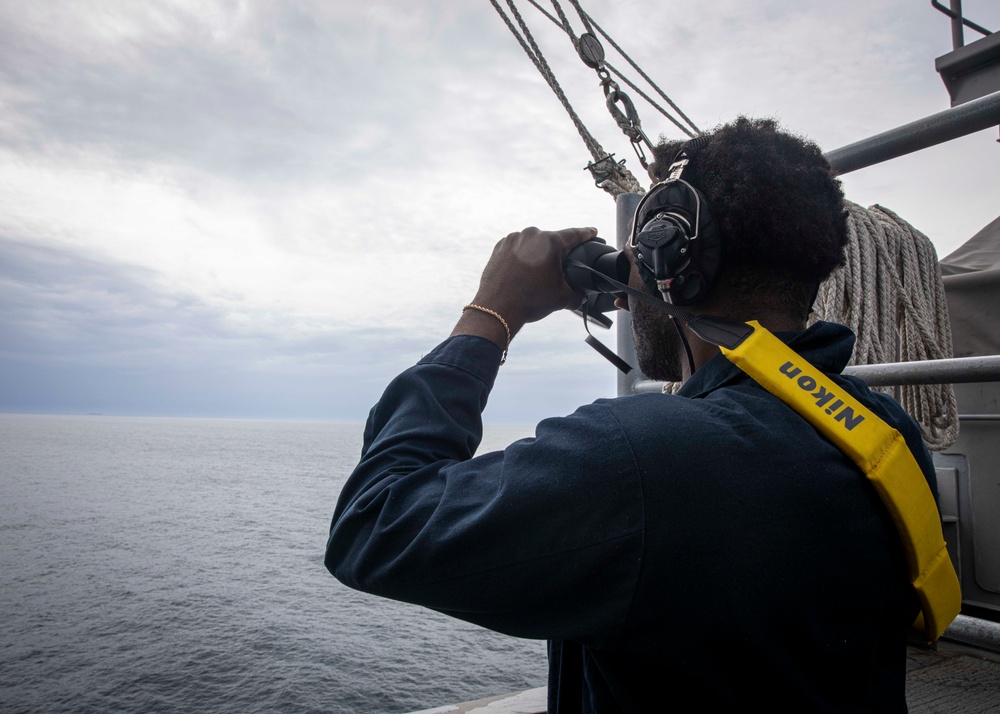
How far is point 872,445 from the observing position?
94 cm

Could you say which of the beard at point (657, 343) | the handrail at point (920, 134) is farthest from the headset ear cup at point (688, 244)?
the handrail at point (920, 134)

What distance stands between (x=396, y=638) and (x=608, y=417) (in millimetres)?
15102

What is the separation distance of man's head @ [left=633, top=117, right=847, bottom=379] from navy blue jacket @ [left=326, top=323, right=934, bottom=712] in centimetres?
29

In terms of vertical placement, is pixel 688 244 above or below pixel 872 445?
above

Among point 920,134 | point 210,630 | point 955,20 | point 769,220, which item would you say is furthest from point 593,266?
point 210,630

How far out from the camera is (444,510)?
0.93 m

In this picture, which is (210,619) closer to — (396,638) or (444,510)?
(396,638)

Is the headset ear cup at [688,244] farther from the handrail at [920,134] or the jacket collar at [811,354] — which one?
the handrail at [920,134]

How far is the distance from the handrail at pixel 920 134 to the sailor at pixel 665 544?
0.93 m

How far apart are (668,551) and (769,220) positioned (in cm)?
69

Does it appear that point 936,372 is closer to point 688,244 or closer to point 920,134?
point 920,134

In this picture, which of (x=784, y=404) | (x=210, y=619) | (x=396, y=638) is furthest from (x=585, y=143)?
(x=210, y=619)

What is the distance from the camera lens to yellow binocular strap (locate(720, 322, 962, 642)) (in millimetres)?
939

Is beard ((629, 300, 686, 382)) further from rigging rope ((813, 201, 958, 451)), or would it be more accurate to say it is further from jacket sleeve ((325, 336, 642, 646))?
rigging rope ((813, 201, 958, 451))
